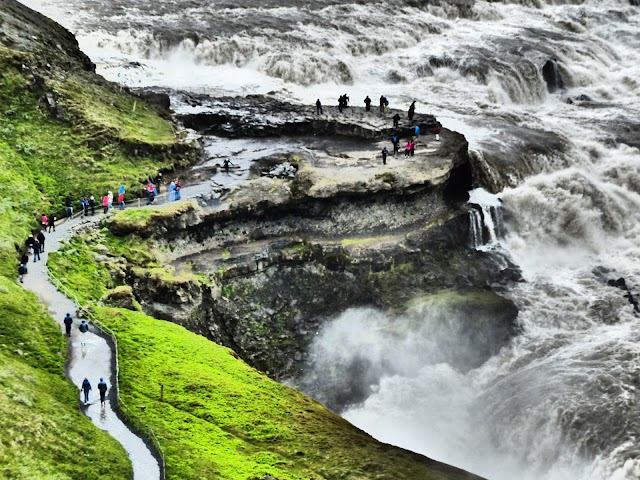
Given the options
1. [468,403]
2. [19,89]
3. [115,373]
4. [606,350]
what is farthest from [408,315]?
[19,89]

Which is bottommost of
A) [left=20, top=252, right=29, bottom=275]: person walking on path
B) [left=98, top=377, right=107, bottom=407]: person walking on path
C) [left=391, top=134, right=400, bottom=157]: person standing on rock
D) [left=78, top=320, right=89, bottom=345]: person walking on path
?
[left=98, top=377, right=107, bottom=407]: person walking on path

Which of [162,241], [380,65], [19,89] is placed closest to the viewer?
[162,241]

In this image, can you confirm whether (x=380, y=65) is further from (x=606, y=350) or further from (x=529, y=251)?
(x=606, y=350)

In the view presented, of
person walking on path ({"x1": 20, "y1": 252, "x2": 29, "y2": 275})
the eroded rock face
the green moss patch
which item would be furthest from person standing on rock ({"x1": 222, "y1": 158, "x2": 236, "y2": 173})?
the green moss patch

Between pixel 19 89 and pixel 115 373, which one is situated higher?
pixel 19 89

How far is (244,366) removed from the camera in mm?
30250

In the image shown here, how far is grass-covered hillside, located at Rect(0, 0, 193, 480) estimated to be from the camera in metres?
21.1

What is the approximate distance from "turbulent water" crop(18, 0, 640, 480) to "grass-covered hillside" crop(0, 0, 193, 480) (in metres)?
12.3

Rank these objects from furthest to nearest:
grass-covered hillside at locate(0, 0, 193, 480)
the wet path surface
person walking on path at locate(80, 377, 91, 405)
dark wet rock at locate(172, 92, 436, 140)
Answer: dark wet rock at locate(172, 92, 436, 140), person walking on path at locate(80, 377, 91, 405), the wet path surface, grass-covered hillside at locate(0, 0, 193, 480)

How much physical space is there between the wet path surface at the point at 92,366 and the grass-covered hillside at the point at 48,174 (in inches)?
17.2

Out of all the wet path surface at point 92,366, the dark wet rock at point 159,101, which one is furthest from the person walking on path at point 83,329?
the dark wet rock at point 159,101

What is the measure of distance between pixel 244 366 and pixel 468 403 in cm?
1098

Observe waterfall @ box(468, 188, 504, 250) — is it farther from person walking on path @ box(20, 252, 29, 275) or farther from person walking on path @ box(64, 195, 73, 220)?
person walking on path @ box(20, 252, 29, 275)

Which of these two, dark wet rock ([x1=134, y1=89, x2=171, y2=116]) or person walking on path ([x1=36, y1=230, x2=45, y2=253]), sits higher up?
dark wet rock ([x1=134, y1=89, x2=171, y2=116])
